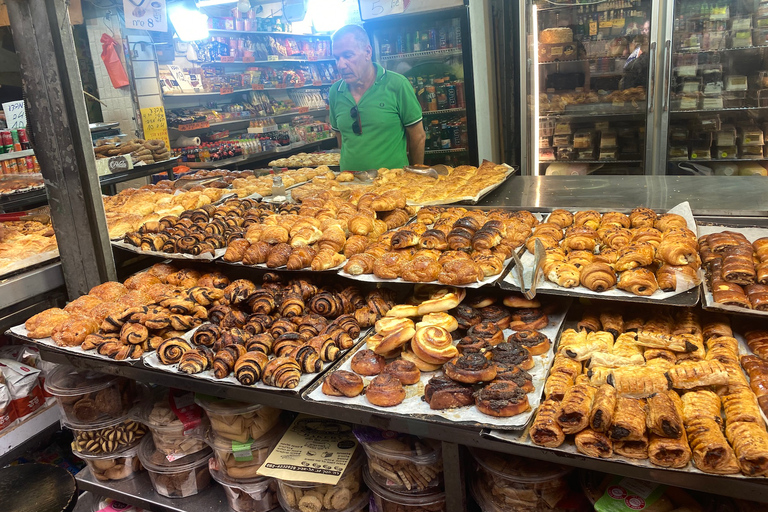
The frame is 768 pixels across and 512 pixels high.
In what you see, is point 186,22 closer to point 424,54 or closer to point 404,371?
point 424,54

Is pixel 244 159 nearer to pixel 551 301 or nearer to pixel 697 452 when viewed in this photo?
pixel 551 301

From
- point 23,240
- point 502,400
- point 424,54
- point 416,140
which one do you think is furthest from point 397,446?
point 424,54

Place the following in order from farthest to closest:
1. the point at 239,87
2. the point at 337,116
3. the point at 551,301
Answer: the point at 239,87 < the point at 337,116 < the point at 551,301

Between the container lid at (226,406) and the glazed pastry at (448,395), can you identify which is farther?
the container lid at (226,406)

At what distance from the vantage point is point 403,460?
6.61 feet

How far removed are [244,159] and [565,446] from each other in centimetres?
732

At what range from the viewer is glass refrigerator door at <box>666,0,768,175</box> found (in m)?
5.29

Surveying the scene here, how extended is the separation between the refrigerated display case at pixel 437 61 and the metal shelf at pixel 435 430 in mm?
5311

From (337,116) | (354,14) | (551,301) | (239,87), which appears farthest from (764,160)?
(239,87)

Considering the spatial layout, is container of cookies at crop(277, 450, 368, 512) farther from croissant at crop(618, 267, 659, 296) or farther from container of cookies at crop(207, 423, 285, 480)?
croissant at crop(618, 267, 659, 296)

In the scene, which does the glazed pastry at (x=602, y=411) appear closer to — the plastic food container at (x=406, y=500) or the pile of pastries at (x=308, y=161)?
the plastic food container at (x=406, y=500)

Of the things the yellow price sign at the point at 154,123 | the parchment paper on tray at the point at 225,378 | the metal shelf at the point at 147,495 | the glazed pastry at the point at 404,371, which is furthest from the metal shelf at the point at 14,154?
the glazed pastry at the point at 404,371

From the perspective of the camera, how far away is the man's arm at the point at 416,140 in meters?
4.91

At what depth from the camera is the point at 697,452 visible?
1376mm
